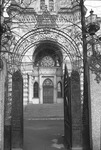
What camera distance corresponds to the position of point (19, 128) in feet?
22.5

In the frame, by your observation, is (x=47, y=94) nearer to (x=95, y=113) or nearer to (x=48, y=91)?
(x=48, y=91)

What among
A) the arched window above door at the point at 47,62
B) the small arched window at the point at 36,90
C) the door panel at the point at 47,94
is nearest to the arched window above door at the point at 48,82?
the door panel at the point at 47,94

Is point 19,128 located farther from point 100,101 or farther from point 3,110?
point 100,101

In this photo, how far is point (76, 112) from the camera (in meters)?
6.89

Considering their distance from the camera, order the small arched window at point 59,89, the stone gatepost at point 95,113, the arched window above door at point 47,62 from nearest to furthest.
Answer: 1. the stone gatepost at point 95,113
2. the small arched window at point 59,89
3. the arched window above door at point 47,62

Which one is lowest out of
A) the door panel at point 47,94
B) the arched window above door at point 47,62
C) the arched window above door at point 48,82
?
the door panel at point 47,94

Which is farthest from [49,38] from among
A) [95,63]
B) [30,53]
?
[95,63]

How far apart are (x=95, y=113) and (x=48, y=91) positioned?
27.4 metres

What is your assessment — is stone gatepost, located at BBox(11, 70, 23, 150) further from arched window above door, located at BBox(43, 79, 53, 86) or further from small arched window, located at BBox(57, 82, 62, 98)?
small arched window, located at BBox(57, 82, 62, 98)

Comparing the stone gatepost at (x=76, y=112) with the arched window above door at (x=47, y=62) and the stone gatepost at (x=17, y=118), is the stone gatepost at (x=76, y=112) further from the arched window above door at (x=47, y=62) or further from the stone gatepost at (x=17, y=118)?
the arched window above door at (x=47, y=62)

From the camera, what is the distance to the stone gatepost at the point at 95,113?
6.49 metres

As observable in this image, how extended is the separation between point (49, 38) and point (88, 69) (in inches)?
919

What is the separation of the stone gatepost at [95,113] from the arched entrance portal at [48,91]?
26915 millimetres

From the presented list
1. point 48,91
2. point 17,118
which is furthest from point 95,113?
point 48,91
